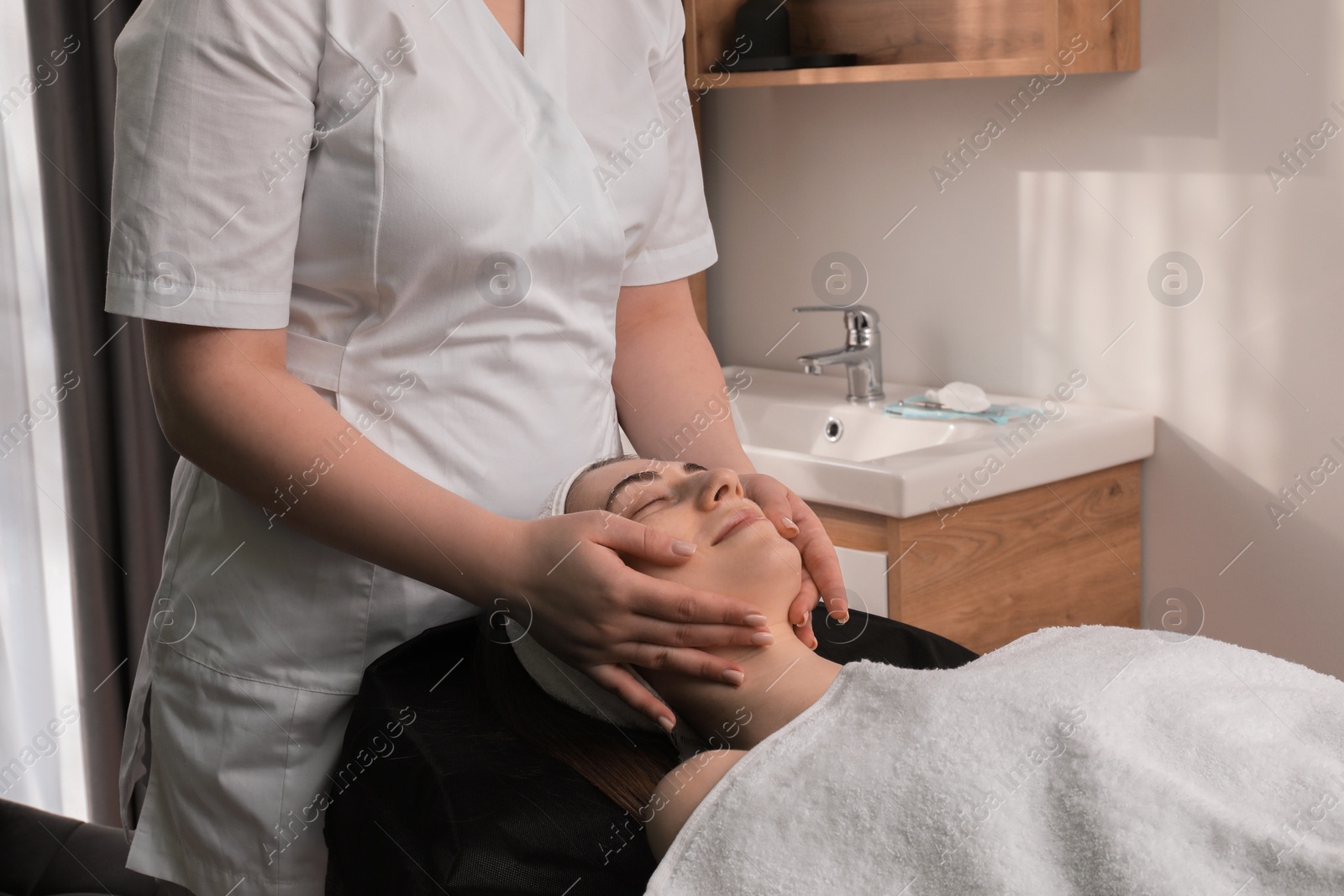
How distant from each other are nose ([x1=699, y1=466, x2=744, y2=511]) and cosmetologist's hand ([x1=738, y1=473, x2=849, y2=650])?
4 cm

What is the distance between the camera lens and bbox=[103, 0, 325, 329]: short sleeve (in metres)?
0.83

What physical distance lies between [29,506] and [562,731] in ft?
5.23

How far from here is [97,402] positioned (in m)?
2.15

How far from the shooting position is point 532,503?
3.43 ft

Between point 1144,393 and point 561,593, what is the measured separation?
1.39 meters

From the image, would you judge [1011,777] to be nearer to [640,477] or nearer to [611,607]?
[611,607]

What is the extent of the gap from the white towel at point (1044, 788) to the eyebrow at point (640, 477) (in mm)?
244

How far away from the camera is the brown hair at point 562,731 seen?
36.7 inches

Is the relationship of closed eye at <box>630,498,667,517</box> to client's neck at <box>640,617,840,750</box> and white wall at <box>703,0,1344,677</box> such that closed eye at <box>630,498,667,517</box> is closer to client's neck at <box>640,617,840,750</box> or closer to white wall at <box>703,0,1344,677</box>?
client's neck at <box>640,617,840,750</box>

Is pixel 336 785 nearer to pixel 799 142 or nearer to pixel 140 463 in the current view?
pixel 140 463

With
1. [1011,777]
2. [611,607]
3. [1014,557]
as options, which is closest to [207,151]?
[611,607]

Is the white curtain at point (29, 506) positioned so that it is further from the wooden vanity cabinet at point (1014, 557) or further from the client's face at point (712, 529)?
the client's face at point (712, 529)

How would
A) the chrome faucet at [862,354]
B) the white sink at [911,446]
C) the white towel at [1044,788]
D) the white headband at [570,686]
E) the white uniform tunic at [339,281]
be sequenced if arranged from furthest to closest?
→ 1. the chrome faucet at [862,354]
2. the white sink at [911,446]
3. the white headband at [570,686]
4. the white uniform tunic at [339,281]
5. the white towel at [1044,788]

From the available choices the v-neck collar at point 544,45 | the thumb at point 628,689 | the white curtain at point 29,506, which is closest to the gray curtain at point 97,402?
the white curtain at point 29,506
